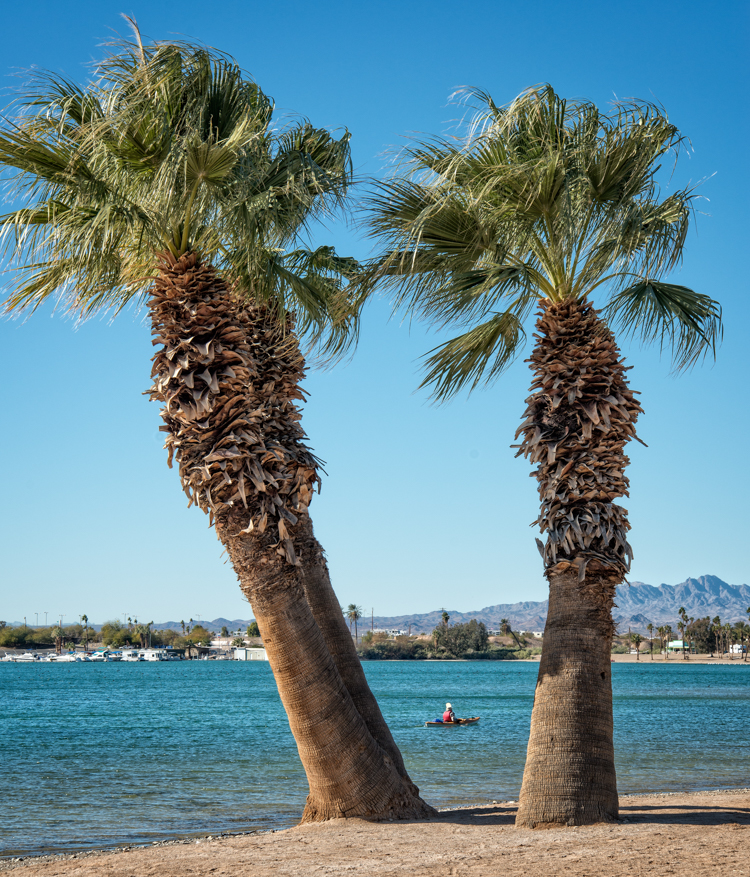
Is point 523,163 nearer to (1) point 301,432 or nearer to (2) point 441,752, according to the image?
(1) point 301,432

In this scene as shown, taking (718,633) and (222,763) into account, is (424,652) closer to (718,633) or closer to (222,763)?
(718,633)

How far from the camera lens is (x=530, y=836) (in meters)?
7.79

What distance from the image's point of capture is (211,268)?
9133 mm

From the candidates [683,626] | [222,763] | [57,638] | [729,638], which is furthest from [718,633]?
[222,763]

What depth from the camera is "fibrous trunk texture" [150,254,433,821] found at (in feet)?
28.7

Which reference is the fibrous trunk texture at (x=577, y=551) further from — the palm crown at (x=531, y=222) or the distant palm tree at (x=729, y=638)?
the distant palm tree at (x=729, y=638)

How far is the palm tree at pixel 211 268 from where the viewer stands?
8.31 metres

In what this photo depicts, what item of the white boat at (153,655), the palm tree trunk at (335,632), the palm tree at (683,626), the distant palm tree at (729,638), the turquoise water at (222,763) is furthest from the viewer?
the white boat at (153,655)

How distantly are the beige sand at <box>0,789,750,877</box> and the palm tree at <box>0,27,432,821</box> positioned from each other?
1071 millimetres

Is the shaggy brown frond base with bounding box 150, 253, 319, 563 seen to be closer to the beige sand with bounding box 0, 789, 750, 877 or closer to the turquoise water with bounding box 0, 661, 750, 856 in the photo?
the beige sand with bounding box 0, 789, 750, 877

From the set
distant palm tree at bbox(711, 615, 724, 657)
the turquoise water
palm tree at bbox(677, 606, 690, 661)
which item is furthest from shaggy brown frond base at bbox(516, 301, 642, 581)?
distant palm tree at bbox(711, 615, 724, 657)

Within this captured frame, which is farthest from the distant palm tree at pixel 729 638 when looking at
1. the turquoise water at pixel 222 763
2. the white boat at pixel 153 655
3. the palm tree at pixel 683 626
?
the turquoise water at pixel 222 763

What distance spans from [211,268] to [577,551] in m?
5.11

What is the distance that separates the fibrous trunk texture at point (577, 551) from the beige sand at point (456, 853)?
493 millimetres
